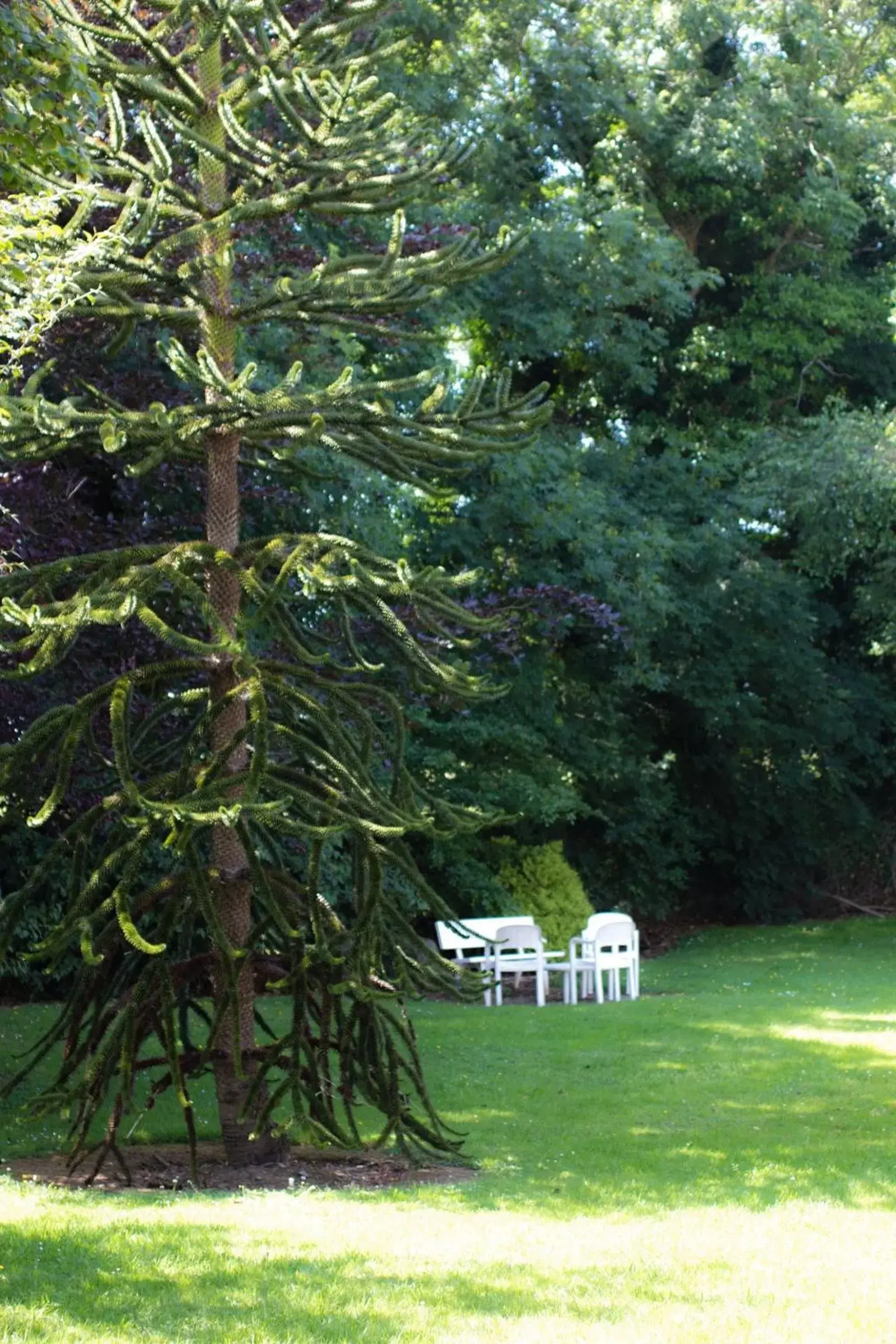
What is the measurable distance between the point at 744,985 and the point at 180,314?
1174 cm

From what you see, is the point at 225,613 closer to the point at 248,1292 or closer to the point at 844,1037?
the point at 248,1292

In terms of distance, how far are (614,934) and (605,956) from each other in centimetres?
34

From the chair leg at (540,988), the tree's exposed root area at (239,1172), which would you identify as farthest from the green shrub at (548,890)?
the tree's exposed root area at (239,1172)

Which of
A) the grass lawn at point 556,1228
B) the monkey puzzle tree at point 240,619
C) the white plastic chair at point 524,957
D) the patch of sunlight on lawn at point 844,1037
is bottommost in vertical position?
the grass lawn at point 556,1228

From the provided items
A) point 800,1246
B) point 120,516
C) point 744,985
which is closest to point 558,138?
point 744,985

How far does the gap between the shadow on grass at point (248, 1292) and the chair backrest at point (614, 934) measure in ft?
33.9

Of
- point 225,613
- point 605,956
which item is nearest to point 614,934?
point 605,956

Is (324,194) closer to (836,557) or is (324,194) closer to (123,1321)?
(123,1321)

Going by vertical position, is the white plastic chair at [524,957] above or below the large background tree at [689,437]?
below

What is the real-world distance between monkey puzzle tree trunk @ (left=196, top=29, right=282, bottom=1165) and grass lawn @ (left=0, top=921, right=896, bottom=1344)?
928 millimetres

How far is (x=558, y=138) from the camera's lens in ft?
75.5

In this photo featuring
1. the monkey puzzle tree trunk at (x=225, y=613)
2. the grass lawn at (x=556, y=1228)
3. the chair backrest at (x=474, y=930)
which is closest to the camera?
the grass lawn at (x=556, y=1228)

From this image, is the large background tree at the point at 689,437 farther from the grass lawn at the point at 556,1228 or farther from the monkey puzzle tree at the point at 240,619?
the monkey puzzle tree at the point at 240,619

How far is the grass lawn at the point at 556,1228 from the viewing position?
16.4ft
